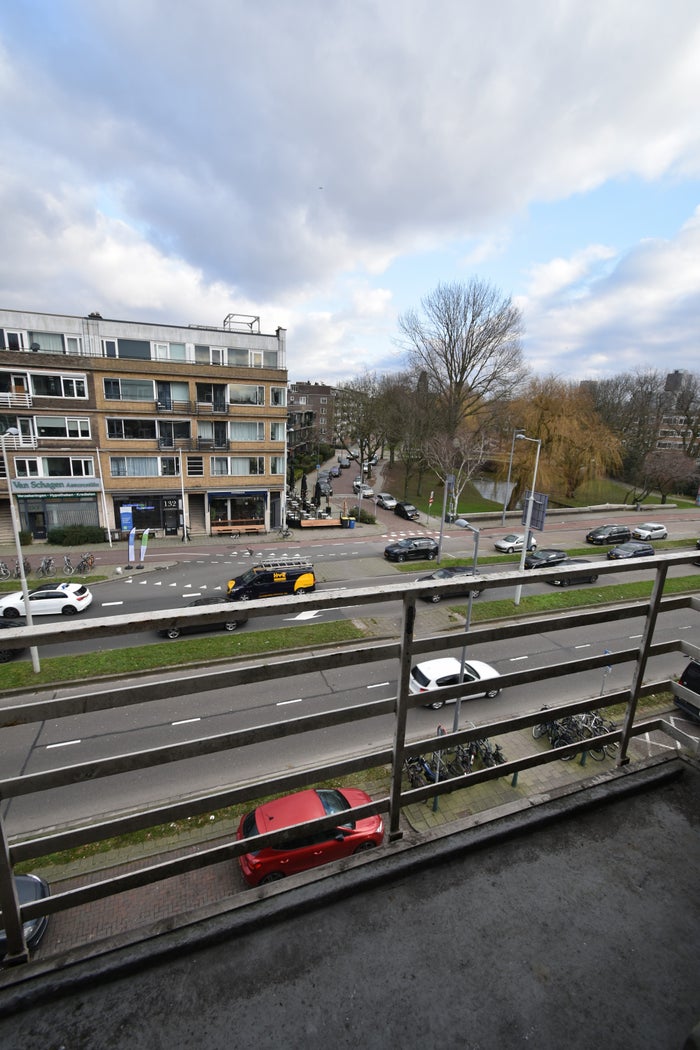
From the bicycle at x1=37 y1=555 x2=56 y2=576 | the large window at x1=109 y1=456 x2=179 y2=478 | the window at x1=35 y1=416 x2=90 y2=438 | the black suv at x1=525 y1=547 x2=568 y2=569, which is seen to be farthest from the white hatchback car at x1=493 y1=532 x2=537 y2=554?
the window at x1=35 y1=416 x2=90 y2=438

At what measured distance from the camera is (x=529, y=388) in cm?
3872

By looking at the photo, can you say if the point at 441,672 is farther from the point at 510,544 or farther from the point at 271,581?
the point at 510,544

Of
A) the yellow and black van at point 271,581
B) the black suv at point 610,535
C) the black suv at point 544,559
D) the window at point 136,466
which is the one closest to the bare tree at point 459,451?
the black suv at point 610,535

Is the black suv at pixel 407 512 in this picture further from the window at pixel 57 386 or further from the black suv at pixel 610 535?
the window at pixel 57 386

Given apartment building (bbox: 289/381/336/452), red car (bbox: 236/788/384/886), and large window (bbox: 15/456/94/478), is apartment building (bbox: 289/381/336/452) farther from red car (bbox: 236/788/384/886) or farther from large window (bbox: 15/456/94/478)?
red car (bbox: 236/788/384/886)

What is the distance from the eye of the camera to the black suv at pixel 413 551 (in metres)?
26.1

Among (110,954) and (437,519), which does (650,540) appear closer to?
(437,519)

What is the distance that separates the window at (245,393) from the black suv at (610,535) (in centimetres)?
Result: 2293

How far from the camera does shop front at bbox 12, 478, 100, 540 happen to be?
27.3 meters

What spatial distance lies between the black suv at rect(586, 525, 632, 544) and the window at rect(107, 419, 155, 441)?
28.2 metres

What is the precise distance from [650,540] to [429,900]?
37.3 m

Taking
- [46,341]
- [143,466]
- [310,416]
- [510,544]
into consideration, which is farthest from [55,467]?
[310,416]

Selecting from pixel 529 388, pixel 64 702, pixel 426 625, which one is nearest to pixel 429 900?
pixel 64 702

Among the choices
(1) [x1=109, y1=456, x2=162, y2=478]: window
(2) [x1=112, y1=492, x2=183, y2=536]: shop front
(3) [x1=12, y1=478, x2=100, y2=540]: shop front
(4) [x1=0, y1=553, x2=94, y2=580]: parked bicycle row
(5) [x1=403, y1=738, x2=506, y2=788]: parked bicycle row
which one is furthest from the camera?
(2) [x1=112, y1=492, x2=183, y2=536]: shop front
